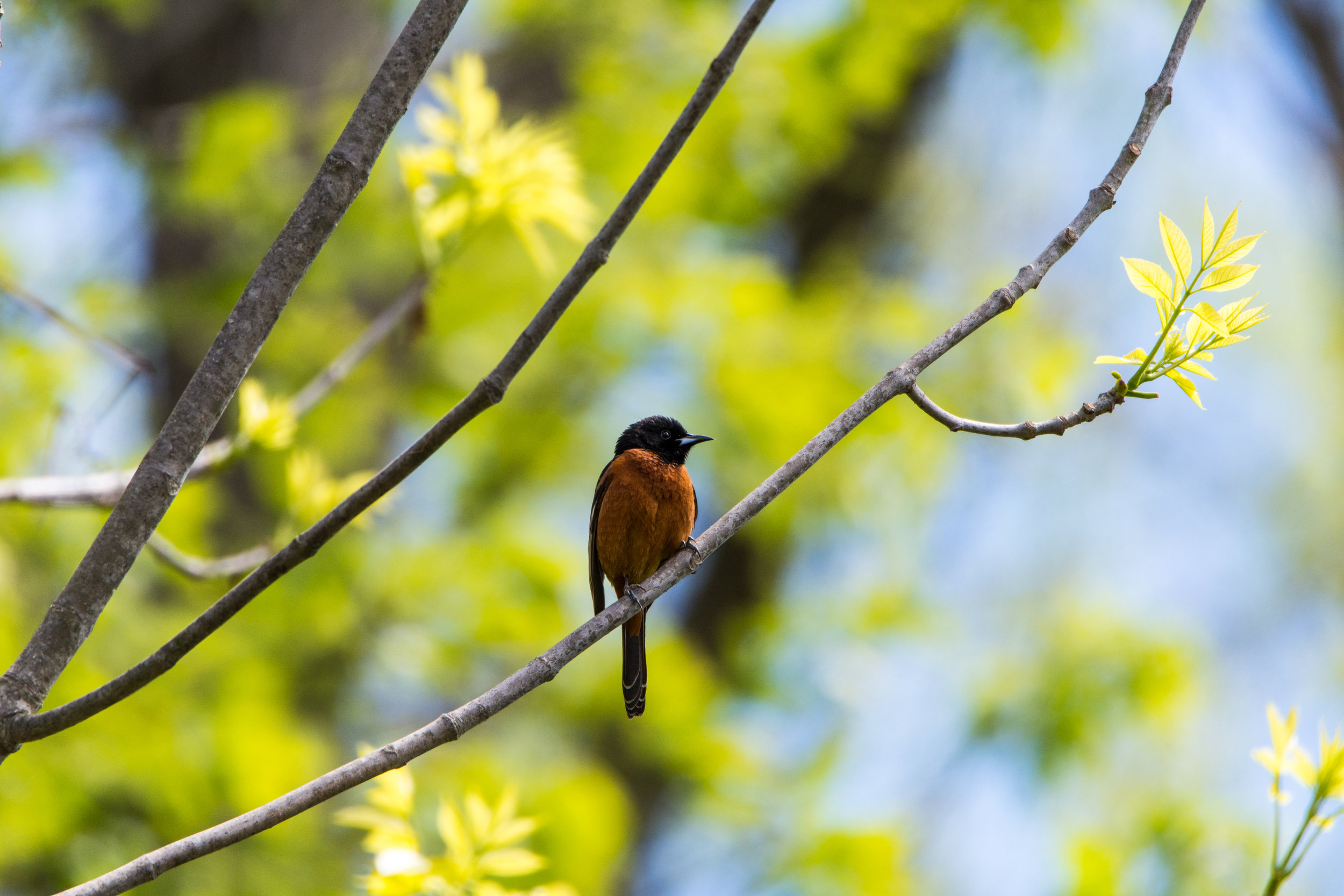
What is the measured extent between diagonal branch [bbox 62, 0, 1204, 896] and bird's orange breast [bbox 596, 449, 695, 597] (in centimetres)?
175

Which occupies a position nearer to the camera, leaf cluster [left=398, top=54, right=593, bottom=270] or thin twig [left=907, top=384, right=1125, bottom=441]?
thin twig [left=907, top=384, right=1125, bottom=441]

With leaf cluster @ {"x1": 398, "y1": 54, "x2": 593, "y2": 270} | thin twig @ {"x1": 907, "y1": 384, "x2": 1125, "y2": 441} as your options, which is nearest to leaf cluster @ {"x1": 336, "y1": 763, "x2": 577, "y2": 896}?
thin twig @ {"x1": 907, "y1": 384, "x2": 1125, "y2": 441}

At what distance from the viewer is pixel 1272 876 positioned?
6.97 feet

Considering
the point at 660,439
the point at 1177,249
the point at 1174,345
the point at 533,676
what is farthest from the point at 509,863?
the point at 660,439

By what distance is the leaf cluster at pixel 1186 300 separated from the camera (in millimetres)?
2111

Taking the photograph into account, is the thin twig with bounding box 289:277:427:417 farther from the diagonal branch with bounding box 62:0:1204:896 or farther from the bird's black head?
the bird's black head

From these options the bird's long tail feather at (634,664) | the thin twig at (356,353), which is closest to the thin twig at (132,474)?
the thin twig at (356,353)

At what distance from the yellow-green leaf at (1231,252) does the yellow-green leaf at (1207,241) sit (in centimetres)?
1

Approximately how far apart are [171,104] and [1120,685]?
853cm

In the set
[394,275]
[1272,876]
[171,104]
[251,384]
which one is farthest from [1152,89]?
[171,104]

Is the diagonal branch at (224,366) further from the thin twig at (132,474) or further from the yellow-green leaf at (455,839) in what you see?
the yellow-green leaf at (455,839)

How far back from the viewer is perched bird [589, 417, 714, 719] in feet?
13.8

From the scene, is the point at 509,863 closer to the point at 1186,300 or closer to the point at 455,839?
the point at 455,839

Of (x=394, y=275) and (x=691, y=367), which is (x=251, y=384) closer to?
(x=691, y=367)
